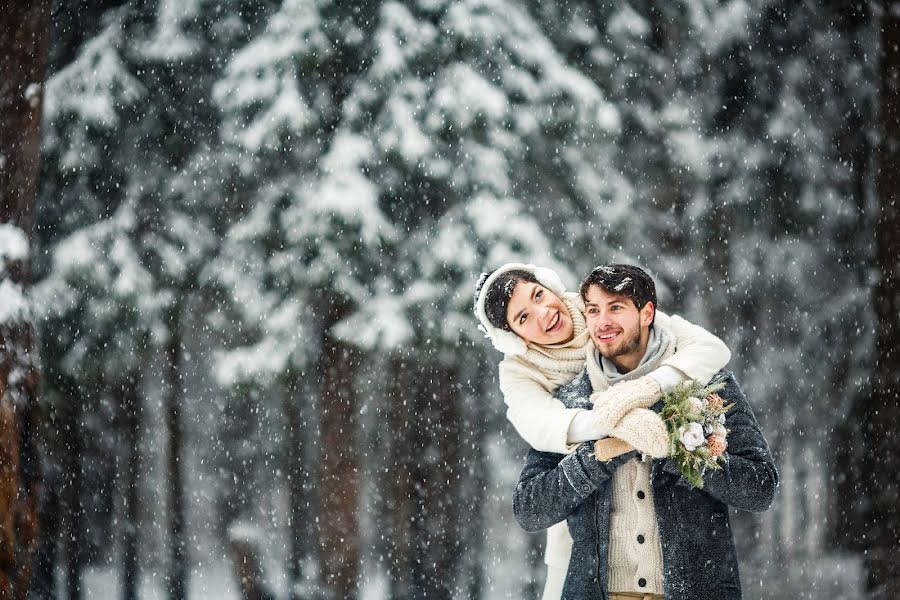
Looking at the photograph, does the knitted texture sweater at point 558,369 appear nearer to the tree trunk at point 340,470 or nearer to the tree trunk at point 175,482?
the tree trunk at point 340,470

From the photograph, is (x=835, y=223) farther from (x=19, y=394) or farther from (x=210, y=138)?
(x=19, y=394)

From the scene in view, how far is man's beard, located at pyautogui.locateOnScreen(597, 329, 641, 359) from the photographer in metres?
2.48

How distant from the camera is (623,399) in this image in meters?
2.25

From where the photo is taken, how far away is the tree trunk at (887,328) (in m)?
6.61

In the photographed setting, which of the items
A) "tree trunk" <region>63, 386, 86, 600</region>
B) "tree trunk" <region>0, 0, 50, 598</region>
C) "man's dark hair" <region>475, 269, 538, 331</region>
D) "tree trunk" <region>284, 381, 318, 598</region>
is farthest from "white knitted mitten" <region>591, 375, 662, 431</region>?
"tree trunk" <region>63, 386, 86, 600</region>

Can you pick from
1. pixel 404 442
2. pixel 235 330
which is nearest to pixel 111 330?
pixel 235 330

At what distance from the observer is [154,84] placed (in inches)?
287

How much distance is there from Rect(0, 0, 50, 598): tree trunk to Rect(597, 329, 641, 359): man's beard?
4.50m

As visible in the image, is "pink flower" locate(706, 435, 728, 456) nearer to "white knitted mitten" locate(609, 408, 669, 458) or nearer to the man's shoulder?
"white knitted mitten" locate(609, 408, 669, 458)

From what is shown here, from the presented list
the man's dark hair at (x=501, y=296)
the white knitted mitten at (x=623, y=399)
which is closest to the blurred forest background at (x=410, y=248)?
the man's dark hair at (x=501, y=296)

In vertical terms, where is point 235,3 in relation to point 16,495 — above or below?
above

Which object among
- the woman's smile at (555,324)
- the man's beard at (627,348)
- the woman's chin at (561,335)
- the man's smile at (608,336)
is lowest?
the man's beard at (627,348)

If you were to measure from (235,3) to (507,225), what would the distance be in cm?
330

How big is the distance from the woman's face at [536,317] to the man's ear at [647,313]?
31 cm
